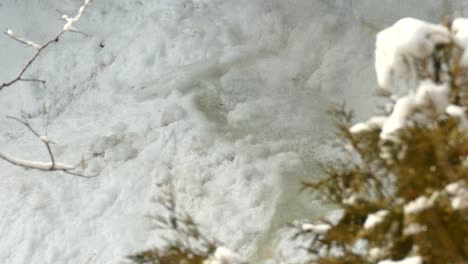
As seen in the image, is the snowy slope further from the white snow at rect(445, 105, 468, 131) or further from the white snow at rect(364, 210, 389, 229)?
the white snow at rect(445, 105, 468, 131)

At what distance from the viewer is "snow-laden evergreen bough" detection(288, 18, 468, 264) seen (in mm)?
1686

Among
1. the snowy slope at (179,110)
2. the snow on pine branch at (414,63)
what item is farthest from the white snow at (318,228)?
the snowy slope at (179,110)

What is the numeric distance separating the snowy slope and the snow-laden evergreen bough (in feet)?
8.23

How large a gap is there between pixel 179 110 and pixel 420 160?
12.8ft

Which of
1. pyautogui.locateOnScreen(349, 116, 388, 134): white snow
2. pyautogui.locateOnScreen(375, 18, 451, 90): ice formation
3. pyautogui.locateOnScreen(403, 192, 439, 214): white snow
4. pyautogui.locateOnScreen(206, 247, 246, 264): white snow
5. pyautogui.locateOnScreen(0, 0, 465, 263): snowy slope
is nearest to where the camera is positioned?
pyautogui.locateOnScreen(403, 192, 439, 214): white snow

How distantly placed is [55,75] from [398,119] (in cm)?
537

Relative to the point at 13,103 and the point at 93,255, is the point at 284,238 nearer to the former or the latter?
the point at 93,255

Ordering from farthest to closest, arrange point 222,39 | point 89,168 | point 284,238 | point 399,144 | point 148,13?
point 148,13 → point 222,39 → point 89,168 → point 284,238 → point 399,144

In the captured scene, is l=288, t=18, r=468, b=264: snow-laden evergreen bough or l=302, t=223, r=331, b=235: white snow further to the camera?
l=302, t=223, r=331, b=235: white snow

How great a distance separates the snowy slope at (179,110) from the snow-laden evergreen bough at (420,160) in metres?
2.51

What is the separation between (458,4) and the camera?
561 centimetres

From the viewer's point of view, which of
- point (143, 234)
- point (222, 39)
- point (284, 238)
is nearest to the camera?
point (284, 238)

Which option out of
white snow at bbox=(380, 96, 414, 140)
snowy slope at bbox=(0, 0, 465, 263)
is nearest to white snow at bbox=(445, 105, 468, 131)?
white snow at bbox=(380, 96, 414, 140)

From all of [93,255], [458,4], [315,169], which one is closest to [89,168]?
[93,255]
